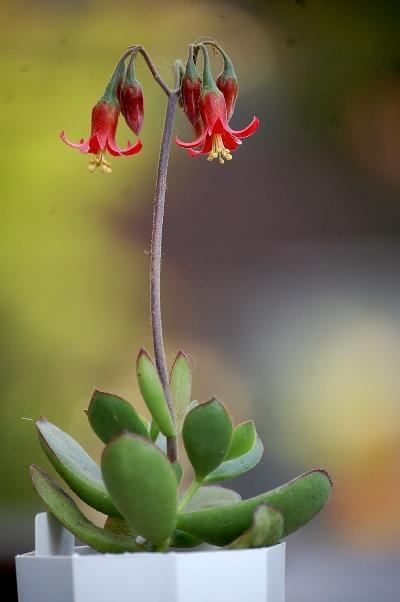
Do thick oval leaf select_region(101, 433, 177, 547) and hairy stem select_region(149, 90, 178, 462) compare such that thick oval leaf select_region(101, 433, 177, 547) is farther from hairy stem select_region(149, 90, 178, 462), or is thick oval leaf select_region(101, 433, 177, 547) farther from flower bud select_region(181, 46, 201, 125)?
flower bud select_region(181, 46, 201, 125)

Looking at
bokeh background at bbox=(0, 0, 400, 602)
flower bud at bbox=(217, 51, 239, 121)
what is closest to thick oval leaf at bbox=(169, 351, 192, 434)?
flower bud at bbox=(217, 51, 239, 121)

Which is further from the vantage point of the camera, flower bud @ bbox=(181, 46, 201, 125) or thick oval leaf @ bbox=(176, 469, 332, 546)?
flower bud @ bbox=(181, 46, 201, 125)

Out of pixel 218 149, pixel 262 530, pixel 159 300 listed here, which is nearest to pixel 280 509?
pixel 262 530

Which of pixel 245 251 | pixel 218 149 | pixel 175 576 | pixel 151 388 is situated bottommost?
pixel 175 576

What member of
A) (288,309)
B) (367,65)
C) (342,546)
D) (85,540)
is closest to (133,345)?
(288,309)

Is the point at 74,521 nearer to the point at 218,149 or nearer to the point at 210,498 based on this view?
the point at 210,498

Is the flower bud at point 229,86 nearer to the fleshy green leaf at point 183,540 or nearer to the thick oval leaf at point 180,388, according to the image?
the thick oval leaf at point 180,388

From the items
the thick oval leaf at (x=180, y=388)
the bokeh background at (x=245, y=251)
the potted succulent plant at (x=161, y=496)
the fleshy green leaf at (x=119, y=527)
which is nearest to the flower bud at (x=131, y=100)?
the potted succulent plant at (x=161, y=496)

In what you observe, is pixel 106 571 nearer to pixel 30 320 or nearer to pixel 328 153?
pixel 30 320
